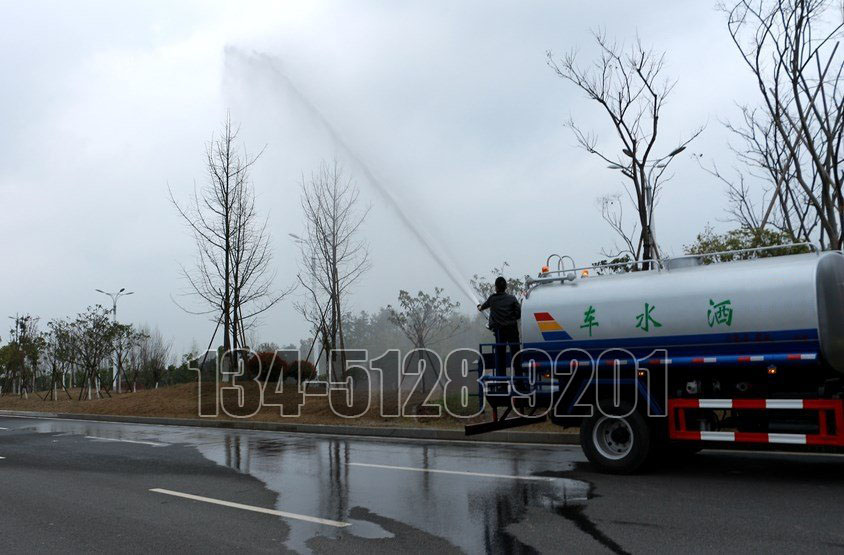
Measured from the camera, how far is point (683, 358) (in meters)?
9.17

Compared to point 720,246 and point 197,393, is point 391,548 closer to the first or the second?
point 720,246

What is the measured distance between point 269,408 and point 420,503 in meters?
14.9

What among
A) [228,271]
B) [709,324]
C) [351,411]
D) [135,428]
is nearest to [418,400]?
[351,411]

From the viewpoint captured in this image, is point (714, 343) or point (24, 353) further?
point (24, 353)

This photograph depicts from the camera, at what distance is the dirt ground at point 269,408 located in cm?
1723

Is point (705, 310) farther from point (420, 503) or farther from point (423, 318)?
point (423, 318)

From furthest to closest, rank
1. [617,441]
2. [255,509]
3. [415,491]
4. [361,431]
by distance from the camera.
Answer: [361,431] → [617,441] → [415,491] → [255,509]

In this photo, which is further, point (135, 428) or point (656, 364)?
point (135, 428)

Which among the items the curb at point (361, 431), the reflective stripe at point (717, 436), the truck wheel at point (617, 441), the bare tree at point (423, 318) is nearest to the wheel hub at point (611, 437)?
the truck wheel at point (617, 441)

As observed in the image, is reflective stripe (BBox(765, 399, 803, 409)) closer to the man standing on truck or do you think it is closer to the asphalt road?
the asphalt road

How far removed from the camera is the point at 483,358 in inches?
439

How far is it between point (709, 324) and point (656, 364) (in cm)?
89

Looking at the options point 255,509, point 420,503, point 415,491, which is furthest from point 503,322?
point 255,509

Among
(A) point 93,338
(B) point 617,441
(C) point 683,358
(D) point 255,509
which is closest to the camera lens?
(D) point 255,509
